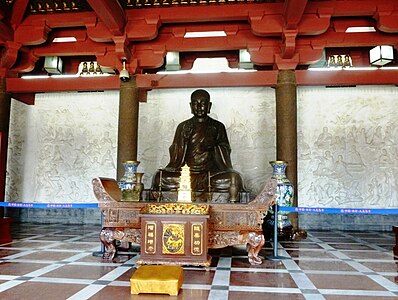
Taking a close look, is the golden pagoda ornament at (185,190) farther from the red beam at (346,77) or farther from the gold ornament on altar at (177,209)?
the red beam at (346,77)

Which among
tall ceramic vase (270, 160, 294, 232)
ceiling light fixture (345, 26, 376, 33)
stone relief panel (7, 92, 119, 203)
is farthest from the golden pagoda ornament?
stone relief panel (7, 92, 119, 203)

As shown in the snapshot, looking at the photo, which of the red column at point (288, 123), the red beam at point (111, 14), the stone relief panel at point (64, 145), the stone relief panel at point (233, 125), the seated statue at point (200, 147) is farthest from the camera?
the stone relief panel at point (64, 145)

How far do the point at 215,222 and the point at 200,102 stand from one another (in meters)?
3.10

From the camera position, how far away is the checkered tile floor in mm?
2740

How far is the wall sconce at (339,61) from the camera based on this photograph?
7.35 m

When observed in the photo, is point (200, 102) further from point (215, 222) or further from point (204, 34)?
point (215, 222)

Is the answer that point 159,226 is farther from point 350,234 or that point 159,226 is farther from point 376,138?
point 376,138

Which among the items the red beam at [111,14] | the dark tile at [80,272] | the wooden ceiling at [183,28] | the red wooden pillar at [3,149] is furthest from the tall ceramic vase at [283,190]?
the red wooden pillar at [3,149]

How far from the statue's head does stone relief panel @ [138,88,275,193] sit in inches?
44.8

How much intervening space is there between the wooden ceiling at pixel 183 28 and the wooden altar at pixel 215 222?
274cm

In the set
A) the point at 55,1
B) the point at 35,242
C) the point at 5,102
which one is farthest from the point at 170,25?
the point at 35,242

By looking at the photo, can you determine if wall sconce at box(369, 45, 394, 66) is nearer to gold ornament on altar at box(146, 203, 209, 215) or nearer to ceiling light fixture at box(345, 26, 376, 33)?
ceiling light fixture at box(345, 26, 376, 33)

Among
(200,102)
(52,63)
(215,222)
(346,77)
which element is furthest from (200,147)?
(52,63)

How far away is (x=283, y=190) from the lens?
5.63 m
